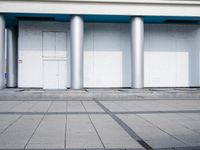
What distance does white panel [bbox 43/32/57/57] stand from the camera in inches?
1099

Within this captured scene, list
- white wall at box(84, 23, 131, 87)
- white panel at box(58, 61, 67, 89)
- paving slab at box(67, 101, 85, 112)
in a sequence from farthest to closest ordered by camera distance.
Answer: white wall at box(84, 23, 131, 87)
white panel at box(58, 61, 67, 89)
paving slab at box(67, 101, 85, 112)

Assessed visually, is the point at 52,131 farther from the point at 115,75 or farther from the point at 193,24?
the point at 193,24

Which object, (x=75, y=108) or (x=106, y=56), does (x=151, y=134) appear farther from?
(x=106, y=56)

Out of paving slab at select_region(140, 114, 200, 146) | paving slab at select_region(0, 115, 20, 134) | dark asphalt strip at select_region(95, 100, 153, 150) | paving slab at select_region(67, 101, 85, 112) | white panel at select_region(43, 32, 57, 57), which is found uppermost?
white panel at select_region(43, 32, 57, 57)

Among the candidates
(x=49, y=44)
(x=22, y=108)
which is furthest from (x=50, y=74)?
(x=22, y=108)

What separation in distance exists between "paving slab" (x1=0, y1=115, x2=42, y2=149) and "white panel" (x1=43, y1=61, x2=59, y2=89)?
17453 mm

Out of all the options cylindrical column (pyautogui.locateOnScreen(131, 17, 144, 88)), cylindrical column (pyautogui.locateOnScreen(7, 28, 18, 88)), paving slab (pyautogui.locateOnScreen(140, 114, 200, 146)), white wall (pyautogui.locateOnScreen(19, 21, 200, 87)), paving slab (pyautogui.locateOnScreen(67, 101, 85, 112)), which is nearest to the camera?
paving slab (pyautogui.locateOnScreen(140, 114, 200, 146))

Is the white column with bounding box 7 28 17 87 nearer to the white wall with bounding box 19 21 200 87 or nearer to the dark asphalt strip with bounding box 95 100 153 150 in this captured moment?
the white wall with bounding box 19 21 200 87

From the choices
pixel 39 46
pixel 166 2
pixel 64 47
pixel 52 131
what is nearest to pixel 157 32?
pixel 166 2

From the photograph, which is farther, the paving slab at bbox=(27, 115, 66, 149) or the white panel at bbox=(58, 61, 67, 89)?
the white panel at bbox=(58, 61, 67, 89)

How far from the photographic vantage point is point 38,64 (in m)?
27.9

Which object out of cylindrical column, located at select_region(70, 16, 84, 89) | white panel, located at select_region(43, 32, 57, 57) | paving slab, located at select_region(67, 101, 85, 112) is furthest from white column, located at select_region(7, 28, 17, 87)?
paving slab, located at select_region(67, 101, 85, 112)

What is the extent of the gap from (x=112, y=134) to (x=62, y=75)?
821 inches

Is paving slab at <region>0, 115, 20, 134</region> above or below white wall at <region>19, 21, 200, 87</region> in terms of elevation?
below
